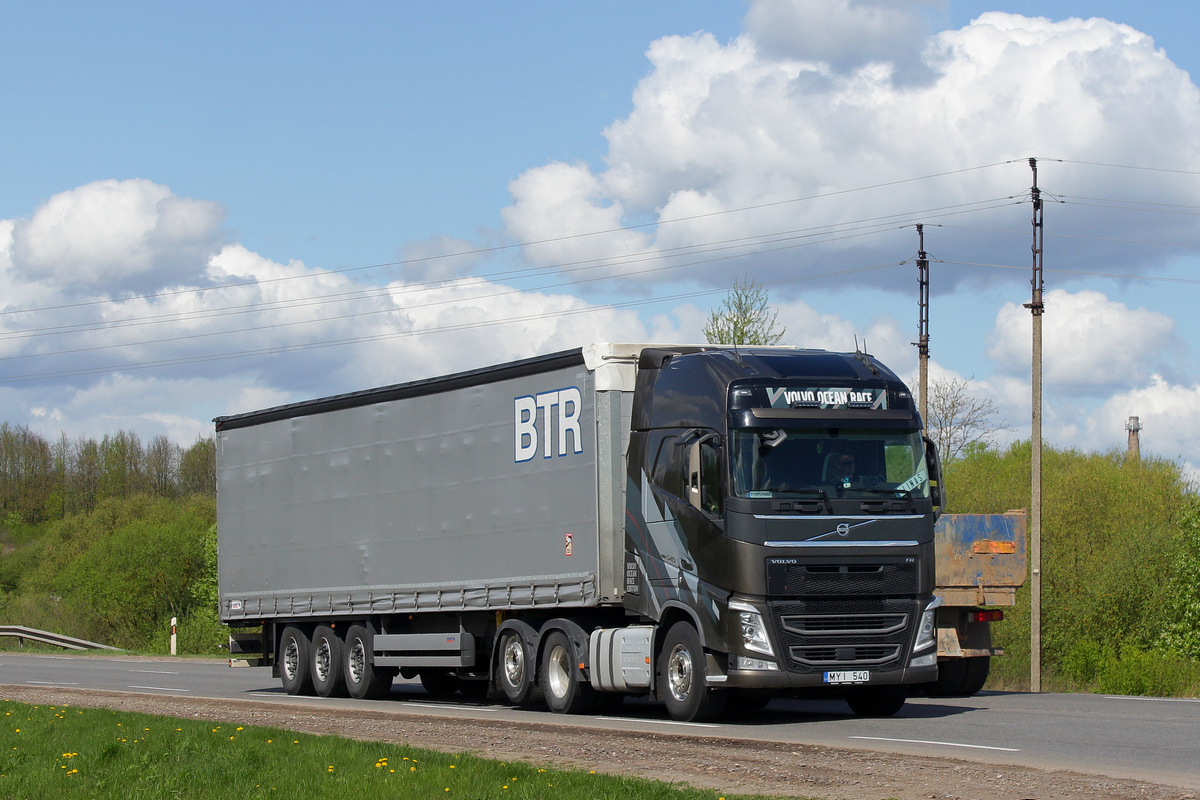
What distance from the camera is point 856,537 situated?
1405 cm

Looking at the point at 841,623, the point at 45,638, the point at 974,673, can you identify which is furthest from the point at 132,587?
the point at 841,623

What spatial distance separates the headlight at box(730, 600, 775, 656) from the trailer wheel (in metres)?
8.51

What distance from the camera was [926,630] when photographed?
571 inches

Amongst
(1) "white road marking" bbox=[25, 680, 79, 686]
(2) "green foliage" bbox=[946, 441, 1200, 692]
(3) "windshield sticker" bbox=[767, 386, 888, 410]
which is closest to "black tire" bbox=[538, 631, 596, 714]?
(3) "windshield sticker" bbox=[767, 386, 888, 410]

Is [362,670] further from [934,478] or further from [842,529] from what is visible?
[934,478]

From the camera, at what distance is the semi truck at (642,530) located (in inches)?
551

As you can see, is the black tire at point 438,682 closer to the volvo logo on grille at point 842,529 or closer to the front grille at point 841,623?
the front grille at point 841,623

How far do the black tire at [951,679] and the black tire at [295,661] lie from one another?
9.13 meters

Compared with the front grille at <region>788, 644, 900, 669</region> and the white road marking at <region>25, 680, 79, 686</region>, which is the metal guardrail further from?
the front grille at <region>788, 644, 900, 669</region>

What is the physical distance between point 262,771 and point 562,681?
6.16 m

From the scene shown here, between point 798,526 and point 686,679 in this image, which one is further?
point 686,679

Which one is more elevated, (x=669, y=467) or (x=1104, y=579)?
(x=669, y=467)

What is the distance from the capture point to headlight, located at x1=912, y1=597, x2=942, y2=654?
14414 mm

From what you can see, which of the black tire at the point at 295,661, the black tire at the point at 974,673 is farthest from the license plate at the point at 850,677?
the black tire at the point at 295,661
